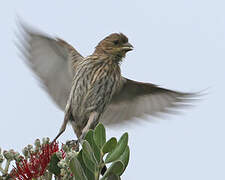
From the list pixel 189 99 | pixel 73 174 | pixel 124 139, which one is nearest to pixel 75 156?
pixel 73 174

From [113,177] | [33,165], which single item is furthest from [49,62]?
[113,177]

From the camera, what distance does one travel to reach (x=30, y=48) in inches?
314

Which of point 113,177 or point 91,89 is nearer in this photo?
point 113,177

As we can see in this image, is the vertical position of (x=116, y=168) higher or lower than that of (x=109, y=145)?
lower

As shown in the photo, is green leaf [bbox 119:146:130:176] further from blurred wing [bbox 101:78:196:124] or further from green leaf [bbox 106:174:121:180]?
blurred wing [bbox 101:78:196:124]

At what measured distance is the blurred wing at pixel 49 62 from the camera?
7.83 metres

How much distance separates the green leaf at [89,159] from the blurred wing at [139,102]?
420 centimetres

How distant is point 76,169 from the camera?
343 cm

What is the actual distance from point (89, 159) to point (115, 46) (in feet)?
12.9

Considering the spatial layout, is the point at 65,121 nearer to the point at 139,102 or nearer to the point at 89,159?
the point at 139,102

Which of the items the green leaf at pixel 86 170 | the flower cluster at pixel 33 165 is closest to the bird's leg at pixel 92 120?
the flower cluster at pixel 33 165

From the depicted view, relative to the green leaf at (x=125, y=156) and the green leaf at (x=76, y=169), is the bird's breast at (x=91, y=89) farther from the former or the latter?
the green leaf at (x=76, y=169)

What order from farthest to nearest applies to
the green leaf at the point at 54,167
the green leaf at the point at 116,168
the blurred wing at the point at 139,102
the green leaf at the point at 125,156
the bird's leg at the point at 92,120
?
1. the blurred wing at the point at 139,102
2. the bird's leg at the point at 92,120
3. the green leaf at the point at 54,167
4. the green leaf at the point at 125,156
5. the green leaf at the point at 116,168

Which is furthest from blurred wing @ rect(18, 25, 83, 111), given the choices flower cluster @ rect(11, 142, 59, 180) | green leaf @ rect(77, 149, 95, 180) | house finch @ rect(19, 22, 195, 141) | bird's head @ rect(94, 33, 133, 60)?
green leaf @ rect(77, 149, 95, 180)
